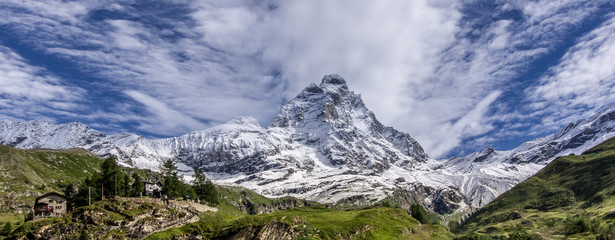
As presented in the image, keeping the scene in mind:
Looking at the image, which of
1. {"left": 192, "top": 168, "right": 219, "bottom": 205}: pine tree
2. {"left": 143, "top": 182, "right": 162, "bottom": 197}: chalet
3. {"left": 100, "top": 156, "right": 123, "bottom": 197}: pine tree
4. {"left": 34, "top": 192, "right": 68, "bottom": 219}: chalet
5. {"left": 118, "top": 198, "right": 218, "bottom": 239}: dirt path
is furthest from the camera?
{"left": 192, "top": 168, "right": 219, "bottom": 205}: pine tree

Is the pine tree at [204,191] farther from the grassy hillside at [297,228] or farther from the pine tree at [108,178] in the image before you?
the pine tree at [108,178]

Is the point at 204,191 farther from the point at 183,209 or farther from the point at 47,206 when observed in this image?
the point at 47,206

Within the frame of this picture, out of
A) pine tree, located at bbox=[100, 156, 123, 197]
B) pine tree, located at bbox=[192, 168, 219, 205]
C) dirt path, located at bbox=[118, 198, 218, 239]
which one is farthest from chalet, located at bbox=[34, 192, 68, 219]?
pine tree, located at bbox=[192, 168, 219, 205]

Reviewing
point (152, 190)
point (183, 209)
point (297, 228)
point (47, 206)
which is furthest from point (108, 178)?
point (297, 228)

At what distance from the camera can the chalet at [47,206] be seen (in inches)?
5134

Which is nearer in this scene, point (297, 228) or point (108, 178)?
point (297, 228)

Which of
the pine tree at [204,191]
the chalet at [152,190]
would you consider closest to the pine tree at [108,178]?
the chalet at [152,190]

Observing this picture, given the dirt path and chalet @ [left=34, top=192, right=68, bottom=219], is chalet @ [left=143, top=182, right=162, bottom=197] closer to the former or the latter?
the dirt path

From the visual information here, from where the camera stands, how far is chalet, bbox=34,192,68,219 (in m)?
130

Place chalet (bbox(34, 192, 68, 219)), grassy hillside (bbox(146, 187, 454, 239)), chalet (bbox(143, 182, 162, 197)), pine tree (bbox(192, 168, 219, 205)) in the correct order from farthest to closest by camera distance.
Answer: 1. pine tree (bbox(192, 168, 219, 205))
2. chalet (bbox(143, 182, 162, 197))
3. chalet (bbox(34, 192, 68, 219))
4. grassy hillside (bbox(146, 187, 454, 239))

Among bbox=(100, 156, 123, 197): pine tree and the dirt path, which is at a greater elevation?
bbox=(100, 156, 123, 197): pine tree

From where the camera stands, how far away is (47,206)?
432ft

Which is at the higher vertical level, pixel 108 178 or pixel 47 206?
pixel 108 178

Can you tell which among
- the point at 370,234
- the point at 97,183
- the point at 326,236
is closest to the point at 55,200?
the point at 97,183
